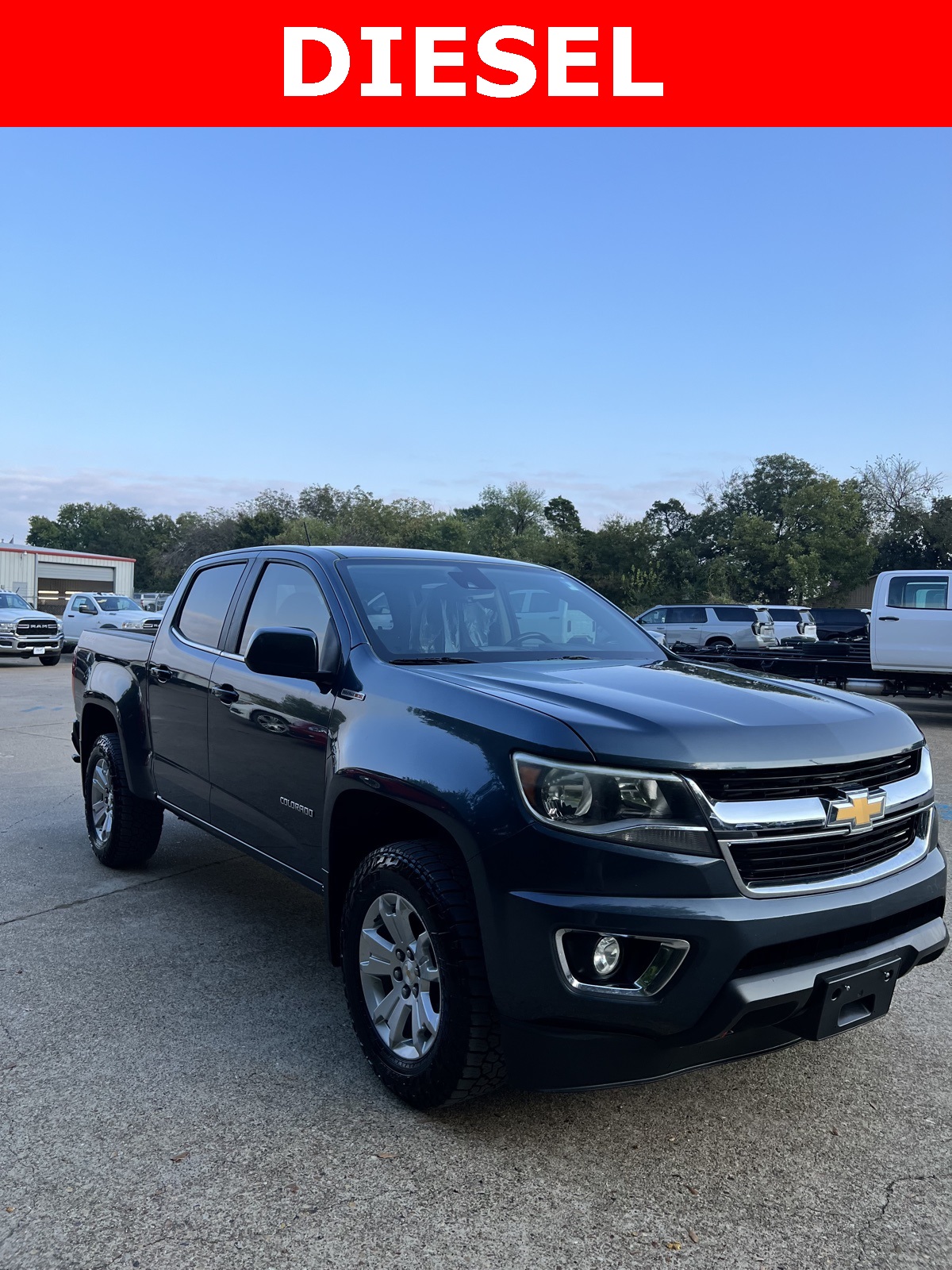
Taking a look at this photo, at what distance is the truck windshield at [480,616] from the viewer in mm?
3787

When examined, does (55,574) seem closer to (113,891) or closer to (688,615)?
(688,615)

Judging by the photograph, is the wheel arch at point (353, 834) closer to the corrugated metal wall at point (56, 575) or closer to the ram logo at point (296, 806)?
the ram logo at point (296, 806)

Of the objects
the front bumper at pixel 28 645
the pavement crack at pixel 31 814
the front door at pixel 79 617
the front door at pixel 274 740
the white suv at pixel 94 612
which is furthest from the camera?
the front door at pixel 79 617

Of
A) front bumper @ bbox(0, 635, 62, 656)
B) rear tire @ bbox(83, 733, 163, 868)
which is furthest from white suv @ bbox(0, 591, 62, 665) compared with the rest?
rear tire @ bbox(83, 733, 163, 868)

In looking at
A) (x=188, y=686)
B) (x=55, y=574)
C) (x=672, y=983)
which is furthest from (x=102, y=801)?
(x=55, y=574)

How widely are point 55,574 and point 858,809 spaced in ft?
186

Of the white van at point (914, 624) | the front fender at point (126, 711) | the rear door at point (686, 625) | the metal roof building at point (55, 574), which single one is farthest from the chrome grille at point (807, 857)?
the metal roof building at point (55, 574)

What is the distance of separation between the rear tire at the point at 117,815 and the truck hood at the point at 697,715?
286 centimetres

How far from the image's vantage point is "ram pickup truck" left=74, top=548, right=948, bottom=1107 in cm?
257

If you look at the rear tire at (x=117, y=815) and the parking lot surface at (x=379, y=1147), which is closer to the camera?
the parking lot surface at (x=379, y=1147)

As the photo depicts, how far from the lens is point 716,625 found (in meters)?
29.1

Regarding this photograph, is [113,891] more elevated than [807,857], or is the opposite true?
[807,857]

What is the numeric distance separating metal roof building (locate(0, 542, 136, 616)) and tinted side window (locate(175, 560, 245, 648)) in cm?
4386

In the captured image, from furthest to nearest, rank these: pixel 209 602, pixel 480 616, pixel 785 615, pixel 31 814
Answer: pixel 785 615 → pixel 31 814 → pixel 209 602 → pixel 480 616
